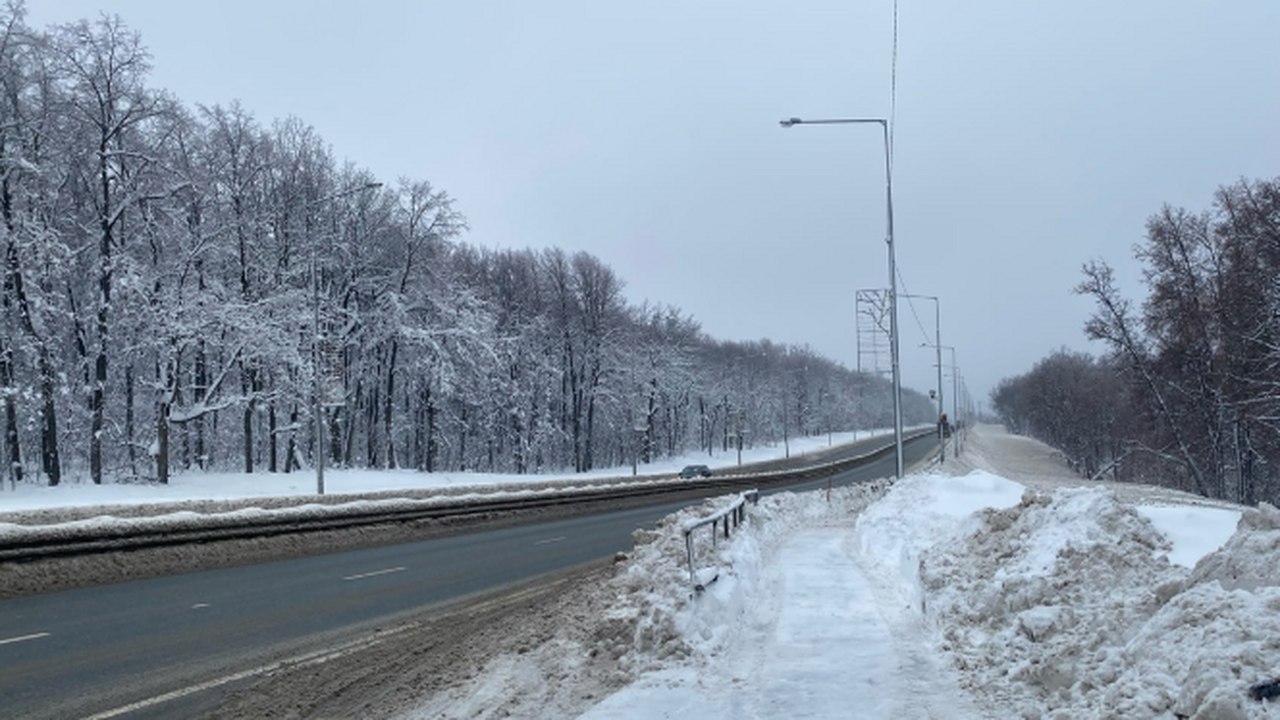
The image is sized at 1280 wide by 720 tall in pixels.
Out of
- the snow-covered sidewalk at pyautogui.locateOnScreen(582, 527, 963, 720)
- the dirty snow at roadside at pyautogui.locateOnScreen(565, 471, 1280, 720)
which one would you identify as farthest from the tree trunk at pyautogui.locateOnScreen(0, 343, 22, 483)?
the snow-covered sidewalk at pyautogui.locateOnScreen(582, 527, 963, 720)

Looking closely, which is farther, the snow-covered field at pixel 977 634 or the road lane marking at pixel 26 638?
the road lane marking at pixel 26 638

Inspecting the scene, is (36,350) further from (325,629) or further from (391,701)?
(391,701)

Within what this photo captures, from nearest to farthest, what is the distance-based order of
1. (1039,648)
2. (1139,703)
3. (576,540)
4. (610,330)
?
(1139,703) → (1039,648) → (576,540) → (610,330)

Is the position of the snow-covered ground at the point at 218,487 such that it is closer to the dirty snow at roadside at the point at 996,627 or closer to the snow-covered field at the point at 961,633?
the snow-covered field at the point at 961,633

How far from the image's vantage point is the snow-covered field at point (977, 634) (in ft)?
16.3

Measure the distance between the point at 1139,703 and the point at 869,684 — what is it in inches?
108

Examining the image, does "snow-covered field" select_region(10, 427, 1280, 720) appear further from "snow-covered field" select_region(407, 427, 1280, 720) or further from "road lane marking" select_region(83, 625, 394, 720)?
"road lane marking" select_region(83, 625, 394, 720)

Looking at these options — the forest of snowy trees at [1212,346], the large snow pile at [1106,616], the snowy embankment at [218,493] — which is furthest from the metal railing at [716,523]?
the forest of snowy trees at [1212,346]

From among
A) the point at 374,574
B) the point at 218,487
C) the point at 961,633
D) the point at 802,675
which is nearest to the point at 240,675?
the point at 802,675

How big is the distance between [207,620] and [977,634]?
9384 millimetres

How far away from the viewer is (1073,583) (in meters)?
7.02

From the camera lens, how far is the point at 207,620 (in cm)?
1062

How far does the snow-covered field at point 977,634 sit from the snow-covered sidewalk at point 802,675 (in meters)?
0.03

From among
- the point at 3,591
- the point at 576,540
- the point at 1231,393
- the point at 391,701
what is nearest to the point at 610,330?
the point at 1231,393
